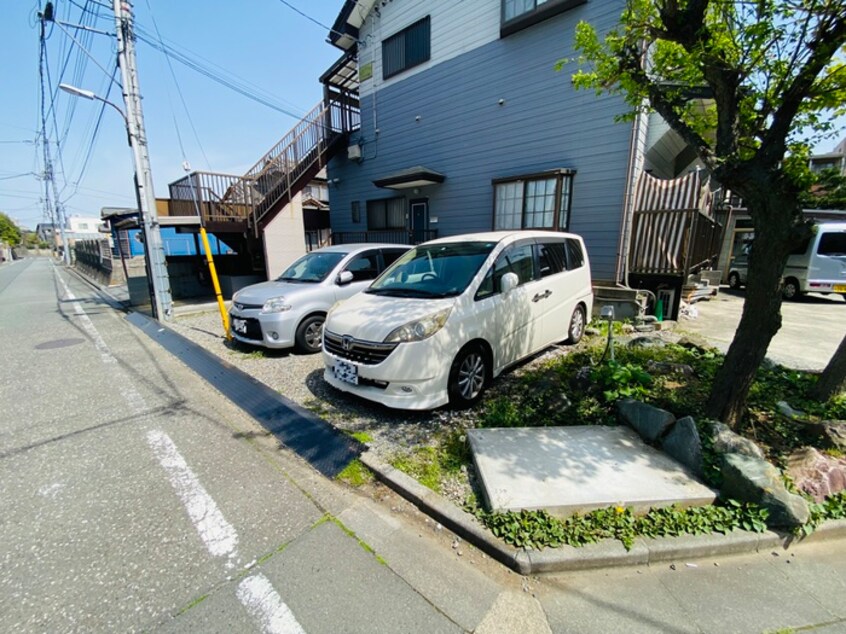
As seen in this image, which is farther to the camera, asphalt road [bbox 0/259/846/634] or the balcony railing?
the balcony railing

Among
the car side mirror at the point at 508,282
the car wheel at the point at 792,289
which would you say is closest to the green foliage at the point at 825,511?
the car side mirror at the point at 508,282

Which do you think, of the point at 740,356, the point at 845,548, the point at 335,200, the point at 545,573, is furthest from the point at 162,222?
the point at 845,548

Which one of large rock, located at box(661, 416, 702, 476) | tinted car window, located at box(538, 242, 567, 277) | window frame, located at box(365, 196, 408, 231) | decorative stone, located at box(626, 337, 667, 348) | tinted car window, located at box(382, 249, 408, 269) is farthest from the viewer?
window frame, located at box(365, 196, 408, 231)

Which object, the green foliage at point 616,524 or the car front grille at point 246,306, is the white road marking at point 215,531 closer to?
the green foliage at point 616,524

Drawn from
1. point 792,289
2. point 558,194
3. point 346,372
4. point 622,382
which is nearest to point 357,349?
point 346,372

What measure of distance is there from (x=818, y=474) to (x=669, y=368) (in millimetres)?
1679

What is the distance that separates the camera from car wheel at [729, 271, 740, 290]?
1324cm

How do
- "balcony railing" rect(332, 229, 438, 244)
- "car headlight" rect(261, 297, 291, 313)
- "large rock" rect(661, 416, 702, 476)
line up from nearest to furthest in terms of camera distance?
A: "large rock" rect(661, 416, 702, 476) → "car headlight" rect(261, 297, 291, 313) → "balcony railing" rect(332, 229, 438, 244)

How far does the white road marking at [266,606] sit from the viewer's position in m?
1.71

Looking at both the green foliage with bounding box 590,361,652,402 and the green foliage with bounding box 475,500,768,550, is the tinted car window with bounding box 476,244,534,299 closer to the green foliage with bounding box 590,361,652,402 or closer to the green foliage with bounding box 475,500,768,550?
the green foliage with bounding box 590,361,652,402

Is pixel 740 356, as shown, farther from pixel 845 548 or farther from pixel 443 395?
pixel 443 395

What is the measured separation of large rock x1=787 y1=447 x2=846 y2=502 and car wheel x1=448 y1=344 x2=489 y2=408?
2420mm

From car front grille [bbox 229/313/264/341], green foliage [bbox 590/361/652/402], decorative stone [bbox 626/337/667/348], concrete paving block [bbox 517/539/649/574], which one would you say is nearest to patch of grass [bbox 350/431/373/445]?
concrete paving block [bbox 517/539/649/574]

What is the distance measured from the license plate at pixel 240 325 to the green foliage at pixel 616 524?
4.72m
